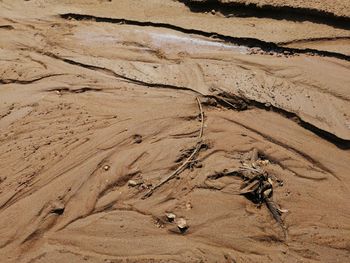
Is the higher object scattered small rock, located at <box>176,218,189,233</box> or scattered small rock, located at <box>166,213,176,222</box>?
scattered small rock, located at <box>166,213,176,222</box>

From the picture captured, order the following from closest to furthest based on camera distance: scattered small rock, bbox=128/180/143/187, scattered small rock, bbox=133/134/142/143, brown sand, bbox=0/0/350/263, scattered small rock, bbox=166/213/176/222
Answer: brown sand, bbox=0/0/350/263 → scattered small rock, bbox=166/213/176/222 → scattered small rock, bbox=128/180/143/187 → scattered small rock, bbox=133/134/142/143

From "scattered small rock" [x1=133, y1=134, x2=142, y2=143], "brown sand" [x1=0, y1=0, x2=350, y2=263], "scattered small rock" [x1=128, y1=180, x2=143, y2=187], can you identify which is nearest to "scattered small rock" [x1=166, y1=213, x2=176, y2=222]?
"brown sand" [x1=0, y1=0, x2=350, y2=263]

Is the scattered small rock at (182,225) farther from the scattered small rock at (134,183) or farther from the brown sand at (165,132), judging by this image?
the scattered small rock at (134,183)

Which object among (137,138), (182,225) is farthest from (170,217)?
(137,138)

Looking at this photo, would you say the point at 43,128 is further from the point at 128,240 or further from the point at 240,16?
the point at 240,16

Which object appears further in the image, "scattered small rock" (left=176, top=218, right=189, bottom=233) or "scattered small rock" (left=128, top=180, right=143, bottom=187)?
"scattered small rock" (left=128, top=180, right=143, bottom=187)

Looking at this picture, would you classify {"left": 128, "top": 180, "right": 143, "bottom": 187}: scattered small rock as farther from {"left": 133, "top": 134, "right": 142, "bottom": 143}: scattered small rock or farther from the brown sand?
{"left": 133, "top": 134, "right": 142, "bottom": 143}: scattered small rock

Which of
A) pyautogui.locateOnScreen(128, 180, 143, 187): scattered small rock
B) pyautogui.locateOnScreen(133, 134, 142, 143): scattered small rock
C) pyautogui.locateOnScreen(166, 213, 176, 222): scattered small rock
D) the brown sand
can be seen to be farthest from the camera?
pyautogui.locateOnScreen(133, 134, 142, 143): scattered small rock

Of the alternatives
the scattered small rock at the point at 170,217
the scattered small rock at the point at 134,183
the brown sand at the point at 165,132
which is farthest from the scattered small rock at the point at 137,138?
the scattered small rock at the point at 170,217

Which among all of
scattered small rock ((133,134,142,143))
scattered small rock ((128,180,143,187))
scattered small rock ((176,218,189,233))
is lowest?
scattered small rock ((176,218,189,233))
